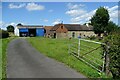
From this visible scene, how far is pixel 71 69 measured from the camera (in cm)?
1261

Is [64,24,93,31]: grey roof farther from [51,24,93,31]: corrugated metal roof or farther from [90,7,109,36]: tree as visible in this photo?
[90,7,109,36]: tree

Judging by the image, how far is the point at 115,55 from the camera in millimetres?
10266

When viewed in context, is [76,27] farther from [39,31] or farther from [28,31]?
[28,31]

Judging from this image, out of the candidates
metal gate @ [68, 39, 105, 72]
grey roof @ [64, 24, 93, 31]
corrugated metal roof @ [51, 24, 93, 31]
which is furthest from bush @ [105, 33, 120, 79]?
grey roof @ [64, 24, 93, 31]

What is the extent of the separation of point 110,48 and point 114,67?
0.88 m

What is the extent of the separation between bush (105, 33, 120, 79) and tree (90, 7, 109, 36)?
64756 mm

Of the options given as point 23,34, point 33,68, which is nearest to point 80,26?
point 23,34

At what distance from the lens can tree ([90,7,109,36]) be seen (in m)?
75.2

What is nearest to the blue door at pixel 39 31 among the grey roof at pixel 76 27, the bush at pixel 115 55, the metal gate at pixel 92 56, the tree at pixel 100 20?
the grey roof at pixel 76 27

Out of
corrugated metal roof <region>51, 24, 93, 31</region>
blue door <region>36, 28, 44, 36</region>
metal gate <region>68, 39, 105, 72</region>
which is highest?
corrugated metal roof <region>51, 24, 93, 31</region>

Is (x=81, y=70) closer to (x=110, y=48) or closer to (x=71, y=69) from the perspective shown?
(x=71, y=69)

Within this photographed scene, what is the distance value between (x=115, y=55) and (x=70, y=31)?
231 feet

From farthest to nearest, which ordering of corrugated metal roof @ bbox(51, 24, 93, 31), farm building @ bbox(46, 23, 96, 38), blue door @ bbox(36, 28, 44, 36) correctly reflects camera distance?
blue door @ bbox(36, 28, 44, 36) → corrugated metal roof @ bbox(51, 24, 93, 31) → farm building @ bbox(46, 23, 96, 38)

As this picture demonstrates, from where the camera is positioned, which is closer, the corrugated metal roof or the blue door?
the corrugated metal roof
